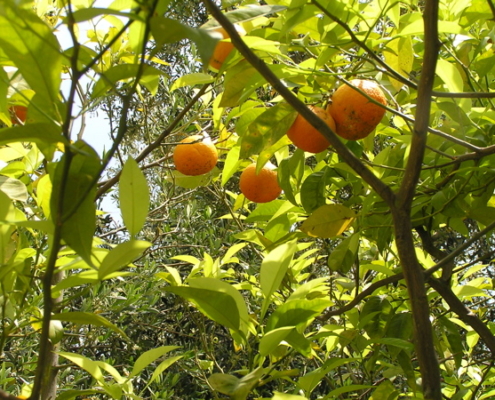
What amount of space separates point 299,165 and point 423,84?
15.1 inches

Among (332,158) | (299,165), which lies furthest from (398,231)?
(332,158)

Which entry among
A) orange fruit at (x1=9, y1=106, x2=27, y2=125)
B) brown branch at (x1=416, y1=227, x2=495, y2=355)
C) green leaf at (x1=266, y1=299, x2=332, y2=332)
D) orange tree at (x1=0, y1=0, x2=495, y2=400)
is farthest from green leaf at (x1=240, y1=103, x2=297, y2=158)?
orange fruit at (x1=9, y1=106, x2=27, y2=125)

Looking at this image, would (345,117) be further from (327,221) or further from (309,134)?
(327,221)

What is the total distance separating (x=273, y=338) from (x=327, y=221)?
13.0 inches

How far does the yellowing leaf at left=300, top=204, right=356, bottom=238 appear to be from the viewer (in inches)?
33.4

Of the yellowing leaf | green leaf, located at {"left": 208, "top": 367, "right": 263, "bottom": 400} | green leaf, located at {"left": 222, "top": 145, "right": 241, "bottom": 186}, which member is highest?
green leaf, located at {"left": 222, "top": 145, "right": 241, "bottom": 186}

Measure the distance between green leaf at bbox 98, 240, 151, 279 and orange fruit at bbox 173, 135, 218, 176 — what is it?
768 mm

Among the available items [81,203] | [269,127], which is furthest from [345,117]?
[81,203]

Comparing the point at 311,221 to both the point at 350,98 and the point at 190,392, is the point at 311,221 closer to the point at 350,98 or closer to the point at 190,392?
the point at 350,98

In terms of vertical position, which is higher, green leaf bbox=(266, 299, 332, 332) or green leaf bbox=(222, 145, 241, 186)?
green leaf bbox=(222, 145, 241, 186)

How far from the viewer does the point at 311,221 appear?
2.79 ft

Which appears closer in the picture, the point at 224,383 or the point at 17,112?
the point at 224,383

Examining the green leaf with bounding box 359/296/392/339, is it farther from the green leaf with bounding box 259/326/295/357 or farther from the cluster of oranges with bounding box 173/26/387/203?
the green leaf with bounding box 259/326/295/357

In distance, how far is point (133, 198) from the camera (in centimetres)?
45
